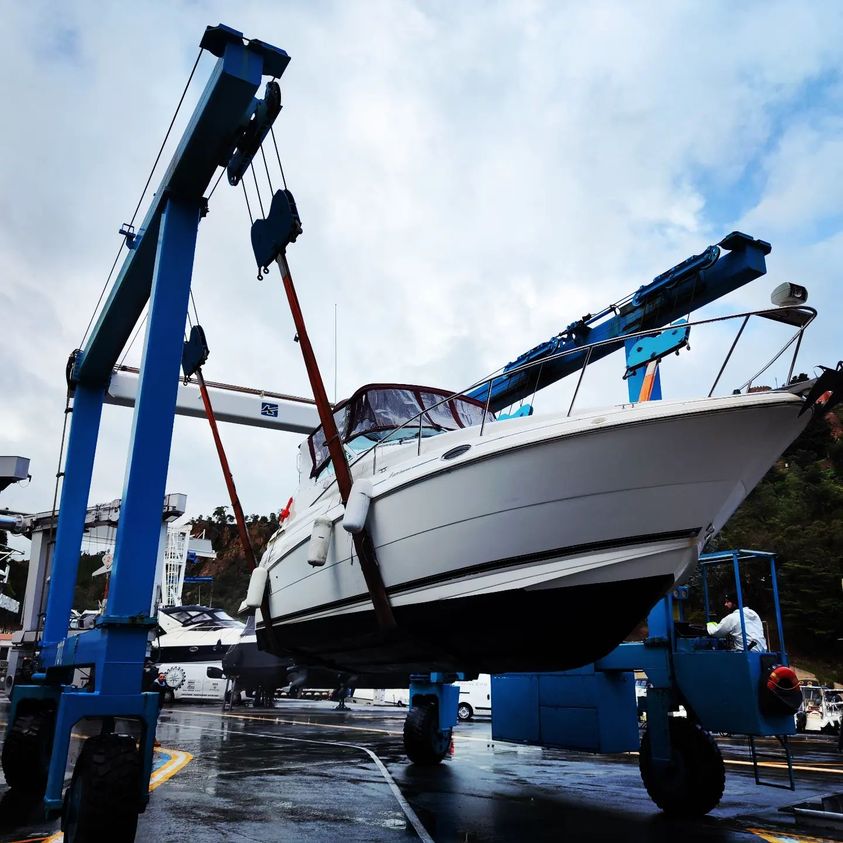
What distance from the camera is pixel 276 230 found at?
17.1ft

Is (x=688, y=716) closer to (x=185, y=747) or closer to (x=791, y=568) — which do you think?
(x=185, y=747)

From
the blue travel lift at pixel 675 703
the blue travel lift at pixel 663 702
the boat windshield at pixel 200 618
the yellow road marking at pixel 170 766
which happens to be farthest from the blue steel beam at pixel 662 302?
Result: the boat windshield at pixel 200 618

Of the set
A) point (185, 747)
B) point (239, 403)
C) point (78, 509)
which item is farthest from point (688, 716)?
point (239, 403)

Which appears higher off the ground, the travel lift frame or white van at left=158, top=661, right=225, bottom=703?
the travel lift frame

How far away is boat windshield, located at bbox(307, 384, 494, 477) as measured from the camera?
20.7 feet

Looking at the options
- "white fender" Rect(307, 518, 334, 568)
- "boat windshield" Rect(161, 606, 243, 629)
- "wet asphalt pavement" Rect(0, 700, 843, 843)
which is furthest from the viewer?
"boat windshield" Rect(161, 606, 243, 629)

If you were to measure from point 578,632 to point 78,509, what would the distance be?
17.5 ft

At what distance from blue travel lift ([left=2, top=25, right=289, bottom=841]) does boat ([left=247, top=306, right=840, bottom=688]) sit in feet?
4.28

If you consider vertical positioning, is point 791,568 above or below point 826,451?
below

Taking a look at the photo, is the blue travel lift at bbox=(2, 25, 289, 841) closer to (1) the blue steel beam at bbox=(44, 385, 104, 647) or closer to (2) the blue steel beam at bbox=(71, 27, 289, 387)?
(2) the blue steel beam at bbox=(71, 27, 289, 387)

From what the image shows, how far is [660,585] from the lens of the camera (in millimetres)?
4586

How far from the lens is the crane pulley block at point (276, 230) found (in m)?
5.08

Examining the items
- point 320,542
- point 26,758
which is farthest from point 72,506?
point 320,542

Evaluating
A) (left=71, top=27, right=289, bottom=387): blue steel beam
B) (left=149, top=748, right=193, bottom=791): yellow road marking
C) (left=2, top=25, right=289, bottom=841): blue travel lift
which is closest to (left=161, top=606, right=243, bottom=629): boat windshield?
(left=149, top=748, right=193, bottom=791): yellow road marking
